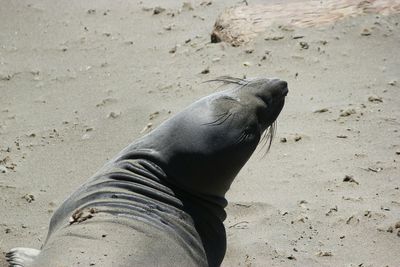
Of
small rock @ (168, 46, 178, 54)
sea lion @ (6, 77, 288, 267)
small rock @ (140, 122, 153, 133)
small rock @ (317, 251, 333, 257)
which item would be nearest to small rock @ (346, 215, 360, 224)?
small rock @ (317, 251, 333, 257)

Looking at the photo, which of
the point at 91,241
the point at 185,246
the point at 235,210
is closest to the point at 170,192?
the point at 185,246

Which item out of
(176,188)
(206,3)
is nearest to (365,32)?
(206,3)

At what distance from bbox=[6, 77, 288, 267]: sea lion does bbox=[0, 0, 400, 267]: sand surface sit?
50 centimetres

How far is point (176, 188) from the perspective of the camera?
3.91 meters

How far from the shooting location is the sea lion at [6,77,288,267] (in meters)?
3.63

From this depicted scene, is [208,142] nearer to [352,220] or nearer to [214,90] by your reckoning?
[352,220]

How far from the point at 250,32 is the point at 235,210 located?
6.72 ft

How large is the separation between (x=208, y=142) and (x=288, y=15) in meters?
2.91

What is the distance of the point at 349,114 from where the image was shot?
5531mm

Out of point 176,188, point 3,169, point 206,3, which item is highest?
point 176,188

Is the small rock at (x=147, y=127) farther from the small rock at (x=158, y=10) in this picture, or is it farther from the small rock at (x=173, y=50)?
the small rock at (x=158, y=10)

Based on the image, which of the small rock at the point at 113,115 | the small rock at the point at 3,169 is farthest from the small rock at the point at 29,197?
the small rock at the point at 113,115

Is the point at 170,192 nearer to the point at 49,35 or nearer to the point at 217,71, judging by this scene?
the point at 217,71

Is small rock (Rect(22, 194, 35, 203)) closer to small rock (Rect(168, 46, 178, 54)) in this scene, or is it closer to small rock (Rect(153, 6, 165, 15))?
small rock (Rect(168, 46, 178, 54))
